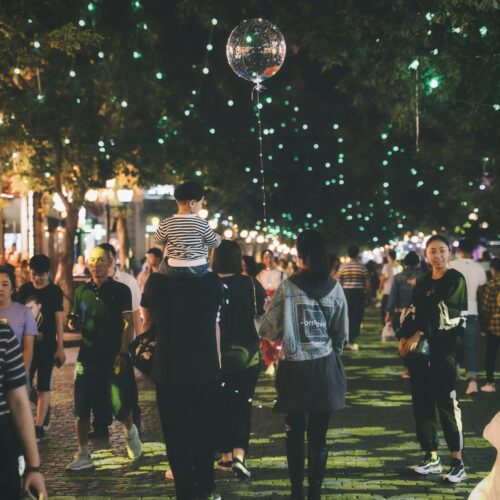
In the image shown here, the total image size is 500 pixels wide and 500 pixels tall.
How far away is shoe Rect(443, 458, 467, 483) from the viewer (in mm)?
7625

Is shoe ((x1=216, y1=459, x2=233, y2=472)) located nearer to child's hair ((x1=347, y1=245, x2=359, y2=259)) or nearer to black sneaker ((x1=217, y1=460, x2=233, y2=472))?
black sneaker ((x1=217, y1=460, x2=233, y2=472))

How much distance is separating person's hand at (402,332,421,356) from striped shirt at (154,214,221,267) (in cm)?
214

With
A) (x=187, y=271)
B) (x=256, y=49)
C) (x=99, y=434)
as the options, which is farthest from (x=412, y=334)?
(x=256, y=49)

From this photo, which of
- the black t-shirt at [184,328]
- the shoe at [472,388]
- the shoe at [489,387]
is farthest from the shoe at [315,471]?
the shoe at [489,387]

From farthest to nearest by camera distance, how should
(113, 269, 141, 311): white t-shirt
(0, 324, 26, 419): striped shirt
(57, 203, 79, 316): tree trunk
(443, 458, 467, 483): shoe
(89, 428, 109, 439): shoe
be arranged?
1. (57, 203, 79, 316): tree trunk
2. (113, 269, 141, 311): white t-shirt
3. (89, 428, 109, 439): shoe
4. (443, 458, 467, 483): shoe
5. (0, 324, 26, 419): striped shirt

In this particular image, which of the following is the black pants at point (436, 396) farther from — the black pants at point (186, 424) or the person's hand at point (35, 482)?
the person's hand at point (35, 482)

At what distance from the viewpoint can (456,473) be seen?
7.67 m

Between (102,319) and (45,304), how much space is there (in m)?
1.65

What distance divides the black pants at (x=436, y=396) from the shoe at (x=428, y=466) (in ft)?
0.27

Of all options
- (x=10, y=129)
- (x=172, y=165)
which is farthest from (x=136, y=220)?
(x=10, y=129)

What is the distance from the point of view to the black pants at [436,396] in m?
7.93

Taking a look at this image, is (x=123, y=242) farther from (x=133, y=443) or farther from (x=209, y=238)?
(x=209, y=238)

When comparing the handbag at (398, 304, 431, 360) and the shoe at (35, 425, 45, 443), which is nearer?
the handbag at (398, 304, 431, 360)

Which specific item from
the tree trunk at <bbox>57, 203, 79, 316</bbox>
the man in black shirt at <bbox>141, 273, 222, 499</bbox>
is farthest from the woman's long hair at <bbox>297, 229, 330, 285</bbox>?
the tree trunk at <bbox>57, 203, 79, 316</bbox>
